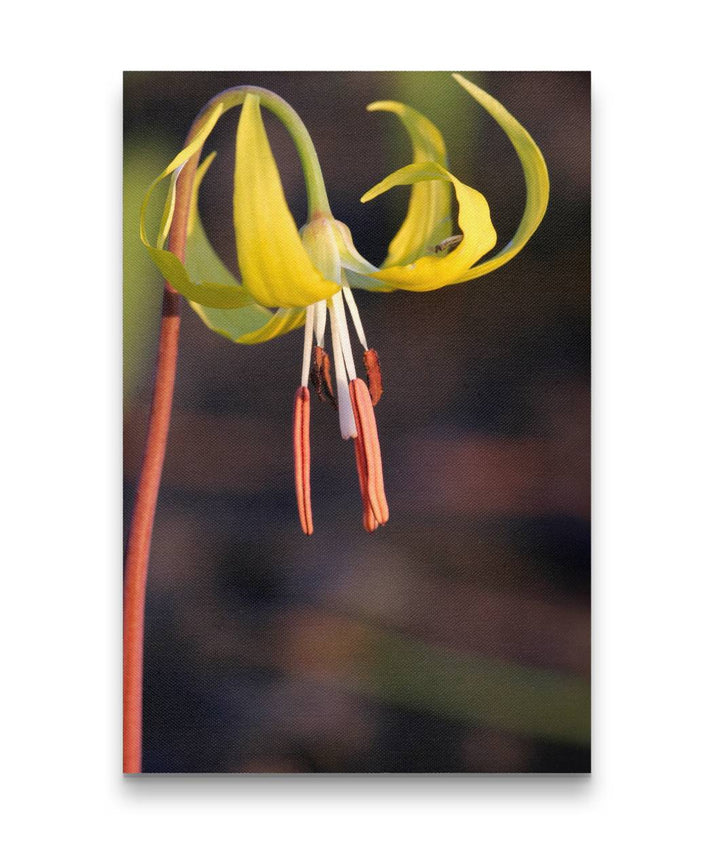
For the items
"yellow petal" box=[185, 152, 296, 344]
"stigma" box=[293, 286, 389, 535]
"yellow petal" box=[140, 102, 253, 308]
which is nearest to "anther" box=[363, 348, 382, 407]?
"stigma" box=[293, 286, 389, 535]

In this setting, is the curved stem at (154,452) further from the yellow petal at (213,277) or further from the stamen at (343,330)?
the stamen at (343,330)

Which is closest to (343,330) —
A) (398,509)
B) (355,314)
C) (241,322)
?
(355,314)

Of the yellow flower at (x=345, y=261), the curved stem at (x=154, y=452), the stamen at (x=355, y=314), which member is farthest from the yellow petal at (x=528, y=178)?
the curved stem at (x=154, y=452)

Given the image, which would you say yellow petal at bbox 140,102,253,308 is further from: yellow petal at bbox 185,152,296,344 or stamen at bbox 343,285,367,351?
stamen at bbox 343,285,367,351

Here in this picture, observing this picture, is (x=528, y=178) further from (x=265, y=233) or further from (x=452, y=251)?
(x=265, y=233)
